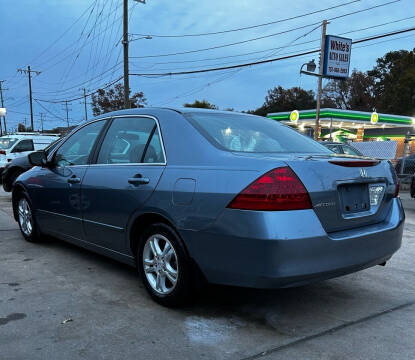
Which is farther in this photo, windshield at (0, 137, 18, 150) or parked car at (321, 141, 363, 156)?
windshield at (0, 137, 18, 150)

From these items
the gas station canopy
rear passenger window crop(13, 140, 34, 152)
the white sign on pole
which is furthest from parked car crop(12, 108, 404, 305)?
the gas station canopy

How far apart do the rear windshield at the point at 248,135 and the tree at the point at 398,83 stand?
46.9m

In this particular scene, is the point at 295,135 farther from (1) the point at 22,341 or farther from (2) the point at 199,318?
(1) the point at 22,341

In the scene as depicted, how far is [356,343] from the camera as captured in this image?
264 centimetres

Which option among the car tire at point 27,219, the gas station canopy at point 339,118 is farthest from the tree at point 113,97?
the car tire at point 27,219

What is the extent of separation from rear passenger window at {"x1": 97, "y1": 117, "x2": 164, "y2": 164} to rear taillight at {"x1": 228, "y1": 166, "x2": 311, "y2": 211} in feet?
3.10

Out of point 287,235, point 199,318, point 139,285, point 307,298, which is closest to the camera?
point 287,235

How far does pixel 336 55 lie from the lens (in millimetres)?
21609

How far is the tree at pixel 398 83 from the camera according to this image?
48.5 meters

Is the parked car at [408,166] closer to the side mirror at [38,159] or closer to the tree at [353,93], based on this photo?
the side mirror at [38,159]

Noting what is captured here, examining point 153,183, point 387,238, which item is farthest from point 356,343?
point 153,183

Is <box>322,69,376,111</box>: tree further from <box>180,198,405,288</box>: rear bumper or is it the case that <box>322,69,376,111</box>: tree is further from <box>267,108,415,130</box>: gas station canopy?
<box>180,198,405,288</box>: rear bumper

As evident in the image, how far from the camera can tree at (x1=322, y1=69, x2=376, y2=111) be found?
64.3m

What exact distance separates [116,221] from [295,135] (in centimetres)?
187
